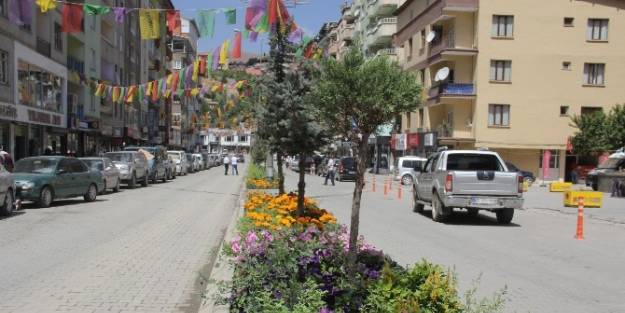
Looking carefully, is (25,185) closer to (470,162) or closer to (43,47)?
(470,162)

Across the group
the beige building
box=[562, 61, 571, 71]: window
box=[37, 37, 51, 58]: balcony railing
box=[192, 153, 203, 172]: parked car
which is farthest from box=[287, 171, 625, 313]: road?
box=[192, 153, 203, 172]: parked car

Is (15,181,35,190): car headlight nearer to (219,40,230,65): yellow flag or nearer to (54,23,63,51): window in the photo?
(219,40,230,65): yellow flag

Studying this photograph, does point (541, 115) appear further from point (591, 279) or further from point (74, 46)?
point (591, 279)

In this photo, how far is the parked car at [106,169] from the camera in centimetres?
2405

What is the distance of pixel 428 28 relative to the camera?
158 ft

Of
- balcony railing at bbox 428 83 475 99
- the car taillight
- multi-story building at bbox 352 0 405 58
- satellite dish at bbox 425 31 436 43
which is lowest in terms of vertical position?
the car taillight

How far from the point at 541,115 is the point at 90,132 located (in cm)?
3241

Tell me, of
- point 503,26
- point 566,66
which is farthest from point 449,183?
point 566,66

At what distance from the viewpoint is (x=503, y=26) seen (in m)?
43.2

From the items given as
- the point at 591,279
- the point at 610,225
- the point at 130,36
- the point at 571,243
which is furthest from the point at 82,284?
the point at 130,36

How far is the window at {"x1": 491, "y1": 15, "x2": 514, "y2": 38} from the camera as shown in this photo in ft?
141

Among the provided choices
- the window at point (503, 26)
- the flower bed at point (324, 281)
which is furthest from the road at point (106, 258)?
the window at point (503, 26)

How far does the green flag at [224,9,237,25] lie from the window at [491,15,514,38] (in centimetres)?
3021

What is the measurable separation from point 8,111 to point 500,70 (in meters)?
32.3
